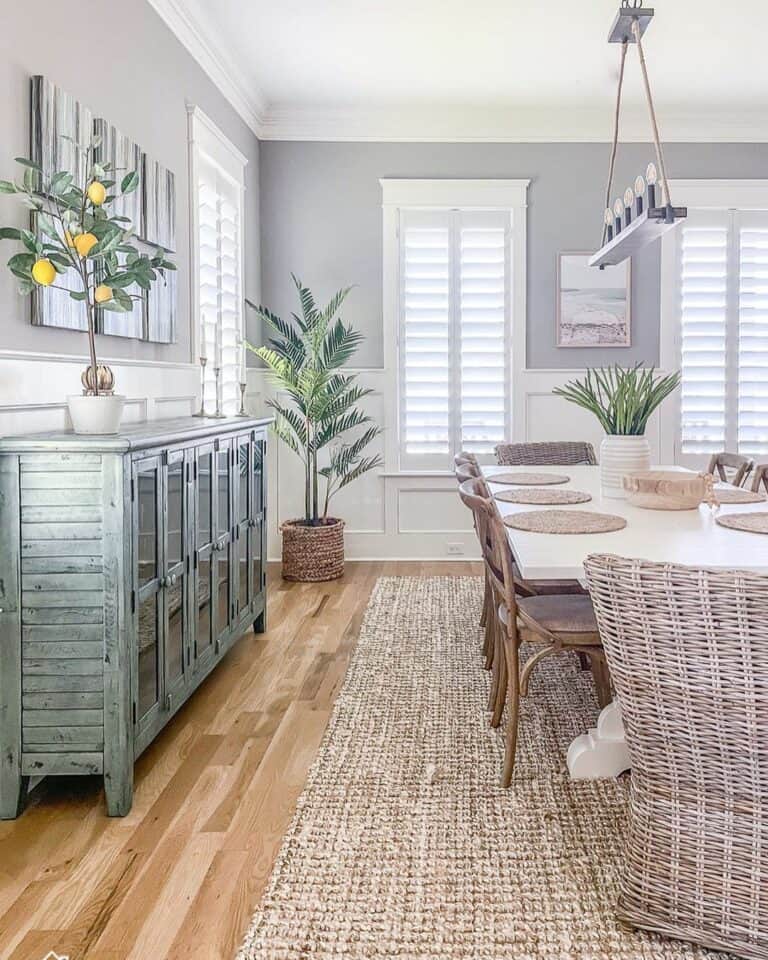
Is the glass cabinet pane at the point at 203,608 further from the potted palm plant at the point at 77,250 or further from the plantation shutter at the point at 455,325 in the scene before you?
the plantation shutter at the point at 455,325

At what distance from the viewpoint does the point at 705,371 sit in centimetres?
568

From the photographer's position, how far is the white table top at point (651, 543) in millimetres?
2018

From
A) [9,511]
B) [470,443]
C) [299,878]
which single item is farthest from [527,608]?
[470,443]

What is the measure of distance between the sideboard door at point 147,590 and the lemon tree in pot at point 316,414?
8.49 feet

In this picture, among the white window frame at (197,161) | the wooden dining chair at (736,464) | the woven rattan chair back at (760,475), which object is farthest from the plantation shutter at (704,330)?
the white window frame at (197,161)

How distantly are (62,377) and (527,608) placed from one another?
161cm

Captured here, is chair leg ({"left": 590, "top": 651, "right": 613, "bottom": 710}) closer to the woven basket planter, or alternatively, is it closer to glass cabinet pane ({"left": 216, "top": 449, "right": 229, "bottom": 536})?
glass cabinet pane ({"left": 216, "top": 449, "right": 229, "bottom": 536})

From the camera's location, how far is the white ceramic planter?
242 cm

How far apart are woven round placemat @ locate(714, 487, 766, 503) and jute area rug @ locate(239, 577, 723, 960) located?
2.83 ft

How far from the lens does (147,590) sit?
2.46m

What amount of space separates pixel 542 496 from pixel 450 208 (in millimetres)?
3090

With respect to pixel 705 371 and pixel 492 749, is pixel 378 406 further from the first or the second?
pixel 492 749

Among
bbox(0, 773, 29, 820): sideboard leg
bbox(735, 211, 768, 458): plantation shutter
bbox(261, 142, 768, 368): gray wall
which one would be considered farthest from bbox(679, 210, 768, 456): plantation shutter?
bbox(0, 773, 29, 820): sideboard leg

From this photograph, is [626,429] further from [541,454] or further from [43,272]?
[43,272]
